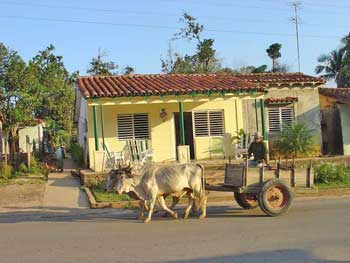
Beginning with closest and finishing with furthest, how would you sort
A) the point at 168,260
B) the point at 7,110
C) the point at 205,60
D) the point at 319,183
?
the point at 168,260 → the point at 319,183 → the point at 7,110 → the point at 205,60

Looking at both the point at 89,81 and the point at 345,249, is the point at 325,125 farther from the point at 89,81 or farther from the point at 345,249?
the point at 345,249

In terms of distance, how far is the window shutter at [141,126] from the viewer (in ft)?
72.1

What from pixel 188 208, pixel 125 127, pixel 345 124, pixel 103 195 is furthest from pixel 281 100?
pixel 188 208

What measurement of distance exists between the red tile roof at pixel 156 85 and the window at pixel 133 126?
4.67 feet

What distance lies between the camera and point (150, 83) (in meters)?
21.6

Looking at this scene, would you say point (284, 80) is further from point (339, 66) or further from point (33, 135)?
point (339, 66)

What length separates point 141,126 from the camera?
22016 millimetres

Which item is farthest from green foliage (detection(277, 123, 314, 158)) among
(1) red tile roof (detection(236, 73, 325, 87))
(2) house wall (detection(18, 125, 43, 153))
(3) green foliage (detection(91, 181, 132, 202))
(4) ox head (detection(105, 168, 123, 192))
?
(2) house wall (detection(18, 125, 43, 153))

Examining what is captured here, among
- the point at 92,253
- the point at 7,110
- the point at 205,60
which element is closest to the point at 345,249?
the point at 92,253

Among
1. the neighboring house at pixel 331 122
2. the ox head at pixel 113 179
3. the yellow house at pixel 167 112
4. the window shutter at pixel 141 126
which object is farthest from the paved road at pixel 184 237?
the neighboring house at pixel 331 122

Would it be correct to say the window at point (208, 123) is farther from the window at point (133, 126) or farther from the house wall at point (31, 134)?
the house wall at point (31, 134)

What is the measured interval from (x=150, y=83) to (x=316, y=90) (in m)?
7.68

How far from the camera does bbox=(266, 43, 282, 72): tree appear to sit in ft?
163

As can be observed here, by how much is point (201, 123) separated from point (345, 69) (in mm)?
29871
